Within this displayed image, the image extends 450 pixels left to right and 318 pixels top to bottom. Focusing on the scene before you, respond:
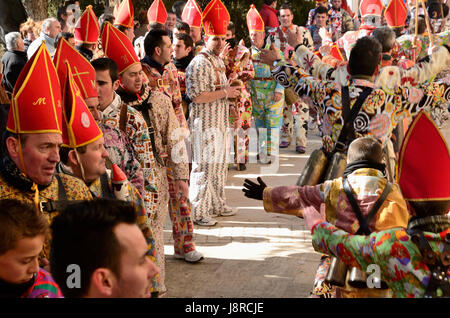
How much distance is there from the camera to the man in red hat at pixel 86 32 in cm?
811

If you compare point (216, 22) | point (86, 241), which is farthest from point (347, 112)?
point (86, 241)

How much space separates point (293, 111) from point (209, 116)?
16.0 feet

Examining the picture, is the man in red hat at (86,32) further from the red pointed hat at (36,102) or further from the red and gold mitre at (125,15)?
the red pointed hat at (36,102)

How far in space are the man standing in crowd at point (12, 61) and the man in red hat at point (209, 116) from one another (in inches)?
85.6

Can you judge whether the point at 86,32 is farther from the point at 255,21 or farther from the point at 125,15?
the point at 255,21

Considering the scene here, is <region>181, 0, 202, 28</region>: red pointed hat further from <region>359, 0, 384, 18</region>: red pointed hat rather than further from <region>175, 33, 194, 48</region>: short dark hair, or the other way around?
<region>359, 0, 384, 18</region>: red pointed hat

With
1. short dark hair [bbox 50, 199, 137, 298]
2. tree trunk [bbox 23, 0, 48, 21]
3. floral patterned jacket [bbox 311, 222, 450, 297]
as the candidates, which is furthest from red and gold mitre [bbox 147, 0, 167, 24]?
short dark hair [bbox 50, 199, 137, 298]

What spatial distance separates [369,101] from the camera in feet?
17.0

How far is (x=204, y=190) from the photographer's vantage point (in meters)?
7.82

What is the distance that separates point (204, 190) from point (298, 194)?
364 centimetres

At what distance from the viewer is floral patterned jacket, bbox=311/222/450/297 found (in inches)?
110

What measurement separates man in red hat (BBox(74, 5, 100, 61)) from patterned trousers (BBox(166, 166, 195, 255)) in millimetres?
2614

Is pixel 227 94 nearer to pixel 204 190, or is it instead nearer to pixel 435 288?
pixel 204 190
